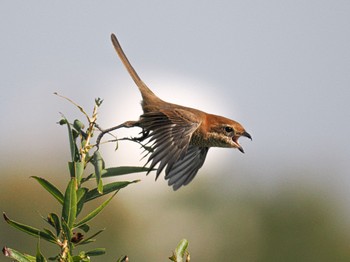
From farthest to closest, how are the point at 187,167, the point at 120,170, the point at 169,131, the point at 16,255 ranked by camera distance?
the point at 187,167, the point at 169,131, the point at 120,170, the point at 16,255

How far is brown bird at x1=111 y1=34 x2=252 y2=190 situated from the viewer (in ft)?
19.1

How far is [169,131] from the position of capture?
238 inches

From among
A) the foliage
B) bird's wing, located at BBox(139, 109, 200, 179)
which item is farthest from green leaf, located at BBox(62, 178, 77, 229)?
bird's wing, located at BBox(139, 109, 200, 179)

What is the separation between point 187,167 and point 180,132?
1.49 feet

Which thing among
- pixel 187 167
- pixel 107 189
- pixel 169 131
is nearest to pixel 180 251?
pixel 107 189

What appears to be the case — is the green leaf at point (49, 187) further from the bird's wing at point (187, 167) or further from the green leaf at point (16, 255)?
the bird's wing at point (187, 167)

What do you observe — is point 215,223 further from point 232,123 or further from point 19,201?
point 232,123

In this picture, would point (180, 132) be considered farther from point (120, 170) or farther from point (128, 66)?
point (120, 170)

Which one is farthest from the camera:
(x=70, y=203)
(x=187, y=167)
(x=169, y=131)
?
(x=187, y=167)

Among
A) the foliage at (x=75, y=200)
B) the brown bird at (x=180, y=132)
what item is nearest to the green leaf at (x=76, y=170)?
the foliage at (x=75, y=200)

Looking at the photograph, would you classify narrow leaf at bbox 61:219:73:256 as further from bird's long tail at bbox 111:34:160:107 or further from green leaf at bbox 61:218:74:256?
bird's long tail at bbox 111:34:160:107

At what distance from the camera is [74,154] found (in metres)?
3.07

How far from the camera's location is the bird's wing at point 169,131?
5.40 metres

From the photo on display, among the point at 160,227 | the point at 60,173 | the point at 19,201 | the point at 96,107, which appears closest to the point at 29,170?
the point at 60,173
